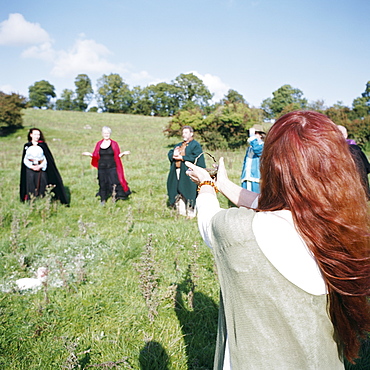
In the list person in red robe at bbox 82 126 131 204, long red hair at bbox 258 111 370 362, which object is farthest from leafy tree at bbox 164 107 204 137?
long red hair at bbox 258 111 370 362

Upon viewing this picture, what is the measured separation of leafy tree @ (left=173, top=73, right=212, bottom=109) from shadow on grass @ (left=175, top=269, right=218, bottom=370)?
85110 millimetres

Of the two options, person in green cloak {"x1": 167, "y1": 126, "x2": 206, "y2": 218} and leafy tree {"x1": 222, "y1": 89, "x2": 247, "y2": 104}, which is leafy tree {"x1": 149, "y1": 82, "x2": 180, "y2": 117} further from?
person in green cloak {"x1": 167, "y1": 126, "x2": 206, "y2": 218}

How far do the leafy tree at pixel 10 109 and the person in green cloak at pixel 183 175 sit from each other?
1043 inches

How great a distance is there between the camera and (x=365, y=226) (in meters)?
1.25

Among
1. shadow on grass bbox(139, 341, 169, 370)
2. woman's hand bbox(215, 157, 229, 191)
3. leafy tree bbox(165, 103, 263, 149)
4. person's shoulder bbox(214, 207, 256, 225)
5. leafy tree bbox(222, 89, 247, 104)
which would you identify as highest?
leafy tree bbox(222, 89, 247, 104)

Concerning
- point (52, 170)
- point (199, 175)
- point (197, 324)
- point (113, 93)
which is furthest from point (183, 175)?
point (113, 93)

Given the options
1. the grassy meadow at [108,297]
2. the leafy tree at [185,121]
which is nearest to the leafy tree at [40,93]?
the leafy tree at [185,121]

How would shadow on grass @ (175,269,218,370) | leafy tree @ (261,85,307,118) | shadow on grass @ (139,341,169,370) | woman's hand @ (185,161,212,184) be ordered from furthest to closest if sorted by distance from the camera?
leafy tree @ (261,85,307,118), shadow on grass @ (175,269,218,370), shadow on grass @ (139,341,169,370), woman's hand @ (185,161,212,184)

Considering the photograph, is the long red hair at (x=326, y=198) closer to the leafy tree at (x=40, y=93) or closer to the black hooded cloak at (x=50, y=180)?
the black hooded cloak at (x=50, y=180)

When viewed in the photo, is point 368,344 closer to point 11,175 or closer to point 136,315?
point 136,315

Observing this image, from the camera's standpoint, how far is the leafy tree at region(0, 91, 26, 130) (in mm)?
28394

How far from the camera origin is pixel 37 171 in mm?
7934

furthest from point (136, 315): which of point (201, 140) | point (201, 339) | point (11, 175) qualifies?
point (201, 140)

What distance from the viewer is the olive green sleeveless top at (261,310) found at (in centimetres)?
123
